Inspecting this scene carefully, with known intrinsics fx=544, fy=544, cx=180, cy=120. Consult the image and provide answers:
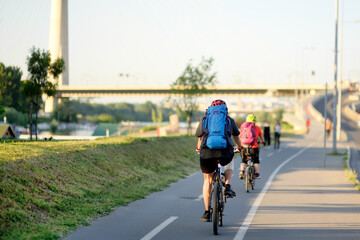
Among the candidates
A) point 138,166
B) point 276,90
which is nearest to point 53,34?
point 276,90

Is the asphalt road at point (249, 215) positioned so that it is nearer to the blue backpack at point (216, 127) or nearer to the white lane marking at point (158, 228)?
the white lane marking at point (158, 228)

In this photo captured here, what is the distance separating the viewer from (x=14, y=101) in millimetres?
74438

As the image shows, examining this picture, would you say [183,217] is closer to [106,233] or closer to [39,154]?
[106,233]

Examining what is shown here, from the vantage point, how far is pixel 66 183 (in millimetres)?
9953

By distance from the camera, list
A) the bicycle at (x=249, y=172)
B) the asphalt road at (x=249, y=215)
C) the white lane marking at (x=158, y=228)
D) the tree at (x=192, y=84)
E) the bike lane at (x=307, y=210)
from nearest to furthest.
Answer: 1. the white lane marking at (x=158, y=228)
2. the asphalt road at (x=249, y=215)
3. the bike lane at (x=307, y=210)
4. the bicycle at (x=249, y=172)
5. the tree at (x=192, y=84)

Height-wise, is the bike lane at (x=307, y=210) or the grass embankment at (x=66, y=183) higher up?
the grass embankment at (x=66, y=183)

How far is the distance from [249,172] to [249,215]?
361cm

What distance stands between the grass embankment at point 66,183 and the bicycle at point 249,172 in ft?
6.59

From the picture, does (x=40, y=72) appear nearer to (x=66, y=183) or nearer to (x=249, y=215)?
(x=66, y=183)

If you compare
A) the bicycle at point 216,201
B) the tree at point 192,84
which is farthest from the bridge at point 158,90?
the bicycle at point 216,201

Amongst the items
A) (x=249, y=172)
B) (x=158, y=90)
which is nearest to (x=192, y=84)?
(x=249, y=172)

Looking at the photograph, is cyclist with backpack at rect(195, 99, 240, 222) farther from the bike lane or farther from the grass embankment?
the grass embankment

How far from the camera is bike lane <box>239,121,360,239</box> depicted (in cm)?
766

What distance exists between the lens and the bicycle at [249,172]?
1244 cm
